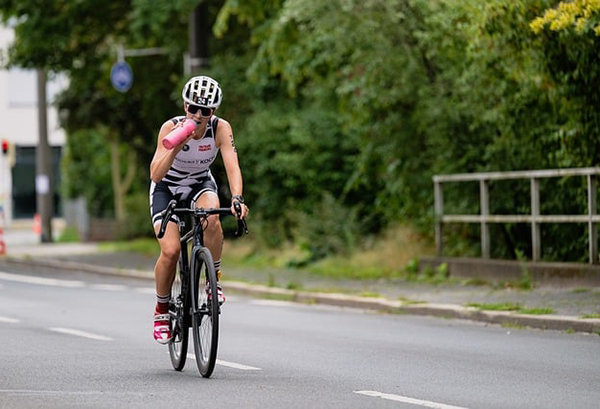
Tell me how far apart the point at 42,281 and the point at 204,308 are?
14912mm

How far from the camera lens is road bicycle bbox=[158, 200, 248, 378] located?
31.3ft

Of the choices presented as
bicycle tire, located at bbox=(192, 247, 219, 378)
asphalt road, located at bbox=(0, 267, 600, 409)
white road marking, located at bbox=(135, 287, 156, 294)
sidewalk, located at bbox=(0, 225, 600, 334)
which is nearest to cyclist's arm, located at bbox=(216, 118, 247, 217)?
Answer: bicycle tire, located at bbox=(192, 247, 219, 378)

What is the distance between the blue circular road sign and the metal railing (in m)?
14.2

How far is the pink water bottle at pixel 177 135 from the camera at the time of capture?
9352 millimetres

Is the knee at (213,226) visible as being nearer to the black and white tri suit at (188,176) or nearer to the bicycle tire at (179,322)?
the black and white tri suit at (188,176)

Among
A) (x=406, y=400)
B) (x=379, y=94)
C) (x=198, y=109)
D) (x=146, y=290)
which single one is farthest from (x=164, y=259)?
(x=146, y=290)

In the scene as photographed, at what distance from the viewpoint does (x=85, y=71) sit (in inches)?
1337

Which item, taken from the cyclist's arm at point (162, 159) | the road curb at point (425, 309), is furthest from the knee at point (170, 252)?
the road curb at point (425, 309)

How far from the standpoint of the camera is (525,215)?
61.0 ft

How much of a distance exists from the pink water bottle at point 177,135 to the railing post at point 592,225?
8260mm

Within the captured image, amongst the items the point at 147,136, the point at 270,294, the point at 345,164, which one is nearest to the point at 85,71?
the point at 147,136

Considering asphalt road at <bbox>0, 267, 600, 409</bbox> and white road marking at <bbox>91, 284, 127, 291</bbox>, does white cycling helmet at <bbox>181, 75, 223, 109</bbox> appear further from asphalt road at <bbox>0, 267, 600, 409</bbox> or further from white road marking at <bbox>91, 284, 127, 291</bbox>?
white road marking at <bbox>91, 284, 127, 291</bbox>

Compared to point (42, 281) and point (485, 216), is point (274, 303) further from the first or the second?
point (42, 281)

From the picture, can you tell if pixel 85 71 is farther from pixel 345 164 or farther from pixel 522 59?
pixel 522 59
